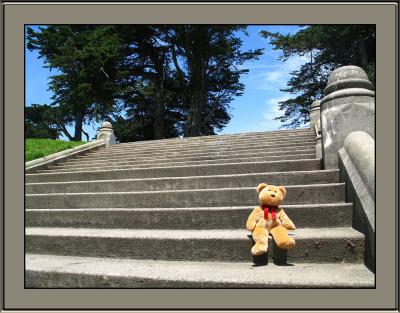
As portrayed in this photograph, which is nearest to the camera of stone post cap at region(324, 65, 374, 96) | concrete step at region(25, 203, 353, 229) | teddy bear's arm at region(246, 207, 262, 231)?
teddy bear's arm at region(246, 207, 262, 231)

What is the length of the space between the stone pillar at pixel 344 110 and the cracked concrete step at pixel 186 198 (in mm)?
634

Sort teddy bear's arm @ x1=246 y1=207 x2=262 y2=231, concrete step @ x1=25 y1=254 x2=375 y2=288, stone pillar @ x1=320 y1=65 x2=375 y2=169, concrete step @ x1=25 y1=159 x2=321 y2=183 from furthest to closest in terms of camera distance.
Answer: concrete step @ x1=25 y1=159 x2=321 y2=183, stone pillar @ x1=320 y1=65 x2=375 y2=169, teddy bear's arm @ x1=246 y1=207 x2=262 y2=231, concrete step @ x1=25 y1=254 x2=375 y2=288

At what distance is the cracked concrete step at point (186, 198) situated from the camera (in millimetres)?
3443

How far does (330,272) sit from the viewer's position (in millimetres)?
2336

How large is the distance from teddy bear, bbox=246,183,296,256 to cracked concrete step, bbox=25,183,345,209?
0.78 m

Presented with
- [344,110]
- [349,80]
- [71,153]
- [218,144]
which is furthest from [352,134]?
[71,153]

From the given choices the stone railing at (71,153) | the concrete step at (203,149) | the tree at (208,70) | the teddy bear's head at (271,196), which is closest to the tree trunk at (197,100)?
the tree at (208,70)

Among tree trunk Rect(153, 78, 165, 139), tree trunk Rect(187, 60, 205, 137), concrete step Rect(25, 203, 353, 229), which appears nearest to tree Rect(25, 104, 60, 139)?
tree trunk Rect(153, 78, 165, 139)

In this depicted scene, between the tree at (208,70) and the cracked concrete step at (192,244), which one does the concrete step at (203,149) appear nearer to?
the cracked concrete step at (192,244)

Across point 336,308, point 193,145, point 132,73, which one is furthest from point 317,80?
point 336,308

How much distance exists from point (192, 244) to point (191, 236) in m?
0.08

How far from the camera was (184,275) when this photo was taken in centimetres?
244

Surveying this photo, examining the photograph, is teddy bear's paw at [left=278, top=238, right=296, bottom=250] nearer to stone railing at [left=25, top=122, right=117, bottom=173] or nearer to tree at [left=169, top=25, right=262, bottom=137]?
stone railing at [left=25, top=122, right=117, bottom=173]

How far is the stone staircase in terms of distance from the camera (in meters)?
2.44
